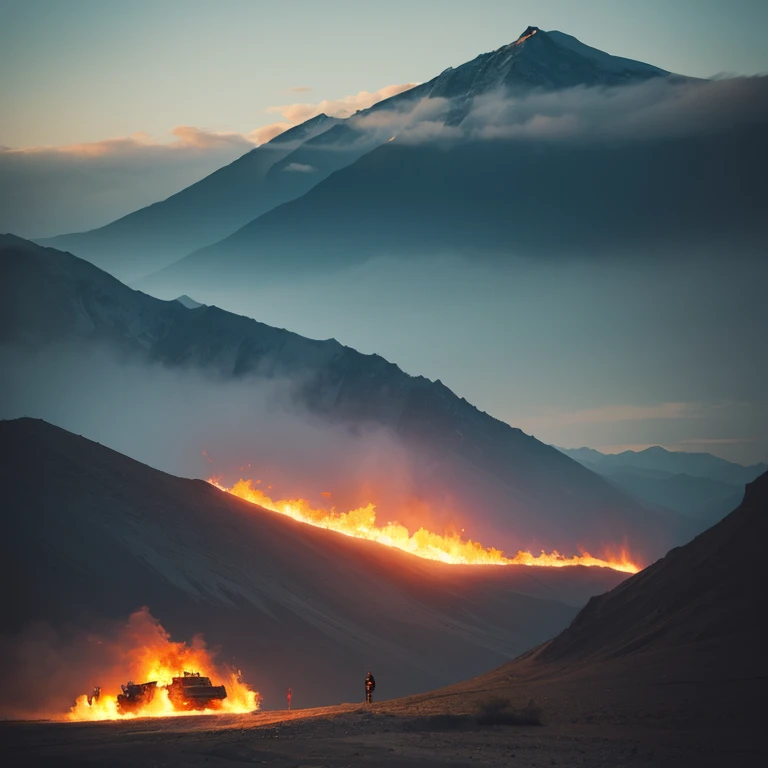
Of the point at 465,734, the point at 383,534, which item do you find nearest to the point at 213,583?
the point at 465,734

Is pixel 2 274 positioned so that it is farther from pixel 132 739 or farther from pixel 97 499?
pixel 132 739

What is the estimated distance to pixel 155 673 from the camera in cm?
7031

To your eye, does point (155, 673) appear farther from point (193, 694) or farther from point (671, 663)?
point (671, 663)

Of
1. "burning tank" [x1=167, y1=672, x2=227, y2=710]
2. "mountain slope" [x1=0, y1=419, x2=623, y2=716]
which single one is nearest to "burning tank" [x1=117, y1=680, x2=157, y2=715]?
"burning tank" [x1=167, y1=672, x2=227, y2=710]

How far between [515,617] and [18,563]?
63.7 metres

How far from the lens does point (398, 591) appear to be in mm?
117250

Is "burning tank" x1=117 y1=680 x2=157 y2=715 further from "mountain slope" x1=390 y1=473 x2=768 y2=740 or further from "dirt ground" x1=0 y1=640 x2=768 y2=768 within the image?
"mountain slope" x1=390 y1=473 x2=768 y2=740

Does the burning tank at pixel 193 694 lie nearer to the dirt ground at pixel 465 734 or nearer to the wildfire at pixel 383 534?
the dirt ground at pixel 465 734

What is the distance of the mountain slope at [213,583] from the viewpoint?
8119 cm

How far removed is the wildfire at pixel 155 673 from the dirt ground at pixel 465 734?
33.0 ft

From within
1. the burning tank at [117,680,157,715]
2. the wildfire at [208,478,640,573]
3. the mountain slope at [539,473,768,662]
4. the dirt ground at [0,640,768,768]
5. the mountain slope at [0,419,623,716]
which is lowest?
the dirt ground at [0,640,768,768]

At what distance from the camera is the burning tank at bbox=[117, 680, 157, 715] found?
56062 mm

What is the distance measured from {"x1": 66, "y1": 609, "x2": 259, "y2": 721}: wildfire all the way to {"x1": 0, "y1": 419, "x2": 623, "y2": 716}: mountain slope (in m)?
2.13

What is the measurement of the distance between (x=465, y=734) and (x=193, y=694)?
20.2 meters
